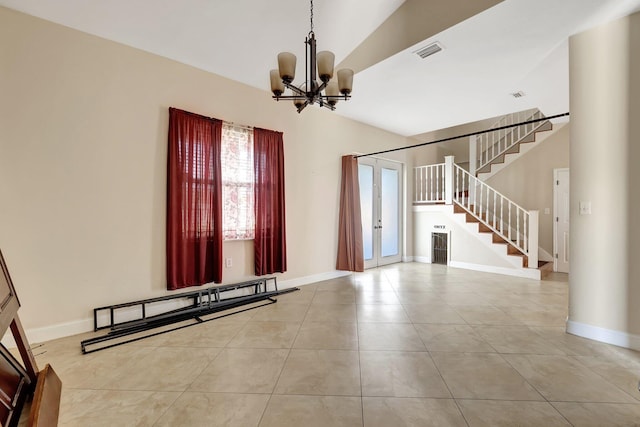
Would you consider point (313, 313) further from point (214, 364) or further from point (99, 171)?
point (99, 171)

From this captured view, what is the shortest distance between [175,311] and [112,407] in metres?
1.64

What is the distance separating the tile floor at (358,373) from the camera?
169 centimetres

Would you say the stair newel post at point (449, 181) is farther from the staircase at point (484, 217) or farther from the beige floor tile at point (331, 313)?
the beige floor tile at point (331, 313)

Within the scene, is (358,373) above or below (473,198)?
below

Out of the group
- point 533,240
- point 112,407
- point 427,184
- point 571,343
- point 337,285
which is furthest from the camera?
point 427,184

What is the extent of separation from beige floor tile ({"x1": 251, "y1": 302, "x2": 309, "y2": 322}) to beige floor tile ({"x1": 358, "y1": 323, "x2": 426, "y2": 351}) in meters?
0.80

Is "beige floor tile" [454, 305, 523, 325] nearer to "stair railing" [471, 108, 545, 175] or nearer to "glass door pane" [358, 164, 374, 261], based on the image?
"glass door pane" [358, 164, 374, 261]

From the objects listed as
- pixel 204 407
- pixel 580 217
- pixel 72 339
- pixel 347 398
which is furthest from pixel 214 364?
pixel 580 217

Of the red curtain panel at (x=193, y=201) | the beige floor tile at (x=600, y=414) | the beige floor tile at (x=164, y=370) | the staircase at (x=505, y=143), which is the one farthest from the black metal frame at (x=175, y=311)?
the staircase at (x=505, y=143)

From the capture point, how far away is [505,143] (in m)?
6.70

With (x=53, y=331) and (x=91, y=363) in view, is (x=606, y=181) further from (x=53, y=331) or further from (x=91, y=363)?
(x=53, y=331)

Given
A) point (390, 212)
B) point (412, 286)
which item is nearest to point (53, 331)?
point (412, 286)

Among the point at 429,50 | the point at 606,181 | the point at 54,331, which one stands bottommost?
the point at 54,331

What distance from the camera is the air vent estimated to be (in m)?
3.06
